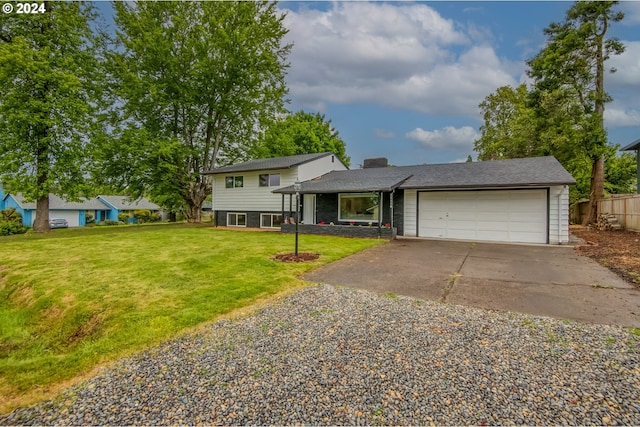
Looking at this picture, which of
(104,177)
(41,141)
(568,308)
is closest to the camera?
(568,308)

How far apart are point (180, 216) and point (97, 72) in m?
25.5

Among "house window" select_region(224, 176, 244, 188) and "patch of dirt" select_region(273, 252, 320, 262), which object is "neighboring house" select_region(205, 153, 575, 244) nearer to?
"house window" select_region(224, 176, 244, 188)

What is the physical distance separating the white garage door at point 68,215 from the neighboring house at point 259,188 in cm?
2689

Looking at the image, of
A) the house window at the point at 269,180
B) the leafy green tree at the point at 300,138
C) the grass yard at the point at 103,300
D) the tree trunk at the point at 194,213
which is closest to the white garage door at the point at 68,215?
the tree trunk at the point at 194,213

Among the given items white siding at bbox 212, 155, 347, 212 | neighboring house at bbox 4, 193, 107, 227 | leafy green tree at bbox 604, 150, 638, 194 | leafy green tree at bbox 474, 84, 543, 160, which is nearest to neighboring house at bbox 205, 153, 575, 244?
white siding at bbox 212, 155, 347, 212

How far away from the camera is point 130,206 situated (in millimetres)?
41875

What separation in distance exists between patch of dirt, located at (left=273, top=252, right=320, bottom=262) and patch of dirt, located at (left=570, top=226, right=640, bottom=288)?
21.7 ft

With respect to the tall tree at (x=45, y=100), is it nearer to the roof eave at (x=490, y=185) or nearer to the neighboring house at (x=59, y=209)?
the roof eave at (x=490, y=185)

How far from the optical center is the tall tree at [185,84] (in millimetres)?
18734

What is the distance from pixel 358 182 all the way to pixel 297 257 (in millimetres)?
7598

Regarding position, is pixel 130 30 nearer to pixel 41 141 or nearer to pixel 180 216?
pixel 41 141

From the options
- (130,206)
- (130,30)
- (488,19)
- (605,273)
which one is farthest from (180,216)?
(605,273)

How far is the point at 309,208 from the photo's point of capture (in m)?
16.0

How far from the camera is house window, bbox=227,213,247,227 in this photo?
59.8 ft
